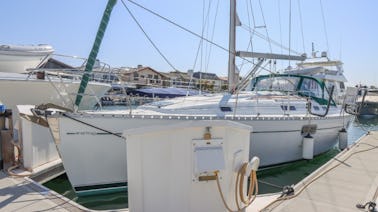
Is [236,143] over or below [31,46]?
below

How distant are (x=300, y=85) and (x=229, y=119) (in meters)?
4.34

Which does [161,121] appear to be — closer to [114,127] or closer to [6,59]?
[114,127]

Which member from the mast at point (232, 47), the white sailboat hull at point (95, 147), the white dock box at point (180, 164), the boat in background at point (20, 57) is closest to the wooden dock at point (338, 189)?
the white dock box at point (180, 164)

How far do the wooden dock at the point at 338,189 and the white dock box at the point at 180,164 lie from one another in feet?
3.46

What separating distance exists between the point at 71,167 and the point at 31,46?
8.81 meters

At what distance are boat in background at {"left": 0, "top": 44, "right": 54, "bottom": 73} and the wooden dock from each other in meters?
10.7

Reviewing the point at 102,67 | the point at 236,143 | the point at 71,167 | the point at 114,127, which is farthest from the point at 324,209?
the point at 102,67

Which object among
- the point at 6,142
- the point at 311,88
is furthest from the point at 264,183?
the point at 6,142

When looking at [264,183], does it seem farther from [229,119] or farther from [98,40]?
[98,40]

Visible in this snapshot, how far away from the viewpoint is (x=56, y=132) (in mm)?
5852

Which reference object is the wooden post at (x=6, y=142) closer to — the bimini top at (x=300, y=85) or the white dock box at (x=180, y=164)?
the white dock box at (x=180, y=164)

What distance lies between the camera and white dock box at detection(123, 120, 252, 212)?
329 centimetres

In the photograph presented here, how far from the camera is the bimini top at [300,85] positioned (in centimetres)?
1039

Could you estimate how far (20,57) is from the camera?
41.3 feet
